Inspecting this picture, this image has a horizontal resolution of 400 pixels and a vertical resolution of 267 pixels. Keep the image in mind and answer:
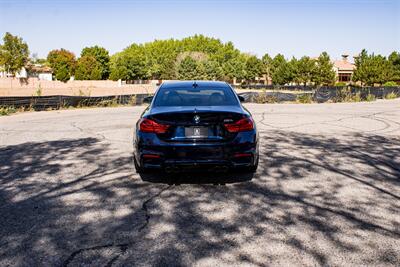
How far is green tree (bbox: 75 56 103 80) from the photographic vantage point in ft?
286

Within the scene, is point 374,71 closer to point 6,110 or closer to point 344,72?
point 344,72

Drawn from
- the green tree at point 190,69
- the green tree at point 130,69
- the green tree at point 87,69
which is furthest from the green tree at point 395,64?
the green tree at point 87,69

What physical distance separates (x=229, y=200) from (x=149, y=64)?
108860 millimetres

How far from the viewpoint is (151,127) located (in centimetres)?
469

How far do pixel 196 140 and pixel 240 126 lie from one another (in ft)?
1.98

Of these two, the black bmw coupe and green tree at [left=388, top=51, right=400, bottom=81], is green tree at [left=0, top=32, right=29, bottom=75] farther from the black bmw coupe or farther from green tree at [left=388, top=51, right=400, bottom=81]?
the black bmw coupe

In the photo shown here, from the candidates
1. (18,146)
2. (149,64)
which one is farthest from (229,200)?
(149,64)

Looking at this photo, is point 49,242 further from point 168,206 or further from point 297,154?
point 297,154

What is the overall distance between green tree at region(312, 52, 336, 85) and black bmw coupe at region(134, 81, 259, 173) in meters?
72.5

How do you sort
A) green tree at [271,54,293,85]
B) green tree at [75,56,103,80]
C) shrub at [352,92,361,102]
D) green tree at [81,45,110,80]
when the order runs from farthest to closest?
1. green tree at [81,45,110,80]
2. green tree at [75,56,103,80]
3. green tree at [271,54,293,85]
4. shrub at [352,92,361,102]

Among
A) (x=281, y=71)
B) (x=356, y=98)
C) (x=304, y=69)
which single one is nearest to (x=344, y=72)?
(x=281, y=71)

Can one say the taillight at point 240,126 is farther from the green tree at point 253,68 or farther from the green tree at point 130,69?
the green tree at point 253,68

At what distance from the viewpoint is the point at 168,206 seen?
4.33m

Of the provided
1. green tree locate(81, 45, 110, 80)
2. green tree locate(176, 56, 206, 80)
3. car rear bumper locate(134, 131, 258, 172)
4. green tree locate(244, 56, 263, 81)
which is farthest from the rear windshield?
green tree locate(81, 45, 110, 80)
